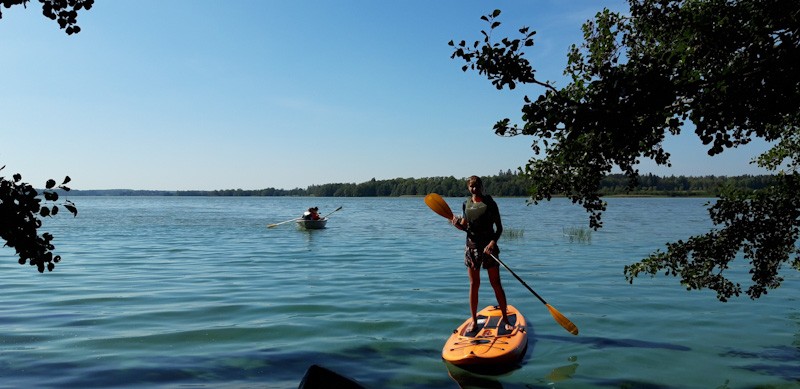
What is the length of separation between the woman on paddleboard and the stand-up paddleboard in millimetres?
217

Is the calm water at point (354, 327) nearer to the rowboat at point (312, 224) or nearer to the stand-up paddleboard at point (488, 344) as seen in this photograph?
the stand-up paddleboard at point (488, 344)

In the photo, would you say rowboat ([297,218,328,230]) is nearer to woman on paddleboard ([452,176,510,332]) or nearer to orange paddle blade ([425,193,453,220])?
orange paddle blade ([425,193,453,220])

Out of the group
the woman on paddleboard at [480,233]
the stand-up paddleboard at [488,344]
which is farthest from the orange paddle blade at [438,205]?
the stand-up paddleboard at [488,344]

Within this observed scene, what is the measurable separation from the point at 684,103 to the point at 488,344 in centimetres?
428

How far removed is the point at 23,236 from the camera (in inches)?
169

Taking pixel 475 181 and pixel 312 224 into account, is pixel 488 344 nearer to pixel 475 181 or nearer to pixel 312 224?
pixel 475 181

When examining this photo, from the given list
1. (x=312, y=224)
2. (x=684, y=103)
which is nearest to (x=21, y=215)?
(x=684, y=103)

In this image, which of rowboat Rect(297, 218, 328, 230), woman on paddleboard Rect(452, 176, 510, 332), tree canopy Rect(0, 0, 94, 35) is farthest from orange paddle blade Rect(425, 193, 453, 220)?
rowboat Rect(297, 218, 328, 230)

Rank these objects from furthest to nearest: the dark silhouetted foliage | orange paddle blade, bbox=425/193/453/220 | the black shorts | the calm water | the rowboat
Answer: the rowboat → orange paddle blade, bbox=425/193/453/220 → the black shorts → the calm water → the dark silhouetted foliage

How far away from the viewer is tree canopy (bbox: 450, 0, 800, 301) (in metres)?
5.14

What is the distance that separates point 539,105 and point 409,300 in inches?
333

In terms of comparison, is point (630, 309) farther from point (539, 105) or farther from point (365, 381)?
point (539, 105)

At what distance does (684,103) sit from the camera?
5516mm

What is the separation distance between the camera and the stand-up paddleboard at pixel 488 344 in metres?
7.89
